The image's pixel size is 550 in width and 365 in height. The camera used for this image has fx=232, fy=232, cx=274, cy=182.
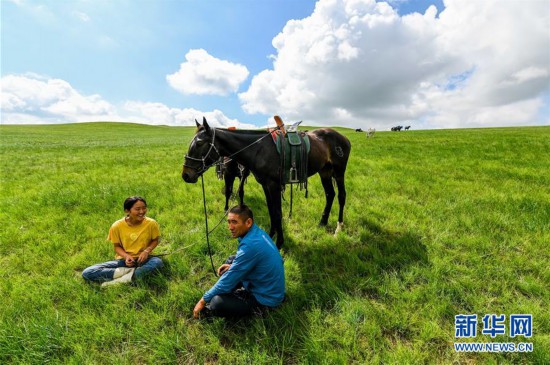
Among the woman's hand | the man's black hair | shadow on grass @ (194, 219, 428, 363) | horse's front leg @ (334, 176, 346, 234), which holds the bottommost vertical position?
shadow on grass @ (194, 219, 428, 363)

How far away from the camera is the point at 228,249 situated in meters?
4.64

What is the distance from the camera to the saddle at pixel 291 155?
4840 mm

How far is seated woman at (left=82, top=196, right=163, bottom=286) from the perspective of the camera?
148 inches

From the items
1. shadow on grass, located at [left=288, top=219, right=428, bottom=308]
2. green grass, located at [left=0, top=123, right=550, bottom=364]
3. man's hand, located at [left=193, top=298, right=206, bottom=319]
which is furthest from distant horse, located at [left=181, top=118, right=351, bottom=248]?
man's hand, located at [left=193, top=298, right=206, bottom=319]

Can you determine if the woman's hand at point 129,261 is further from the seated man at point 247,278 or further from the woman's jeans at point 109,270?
the seated man at point 247,278

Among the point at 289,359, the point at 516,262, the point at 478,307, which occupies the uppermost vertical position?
the point at 516,262

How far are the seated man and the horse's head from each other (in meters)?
1.69

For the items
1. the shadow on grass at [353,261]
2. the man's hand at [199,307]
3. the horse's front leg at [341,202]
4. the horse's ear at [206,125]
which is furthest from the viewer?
the horse's front leg at [341,202]

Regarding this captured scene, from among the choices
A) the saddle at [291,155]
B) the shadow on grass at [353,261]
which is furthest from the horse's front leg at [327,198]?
the saddle at [291,155]

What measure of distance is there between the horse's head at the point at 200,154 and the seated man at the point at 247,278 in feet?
5.54

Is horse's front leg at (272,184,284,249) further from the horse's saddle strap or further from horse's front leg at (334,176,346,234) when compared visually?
horse's front leg at (334,176,346,234)

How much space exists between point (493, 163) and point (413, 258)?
410 inches

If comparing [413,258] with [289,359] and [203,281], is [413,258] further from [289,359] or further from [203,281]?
[203,281]

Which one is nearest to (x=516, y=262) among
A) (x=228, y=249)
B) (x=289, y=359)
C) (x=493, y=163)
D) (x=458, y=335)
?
(x=458, y=335)
